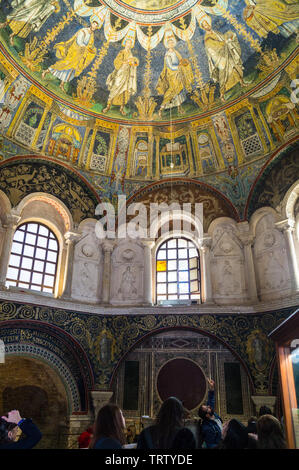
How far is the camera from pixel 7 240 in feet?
35.1

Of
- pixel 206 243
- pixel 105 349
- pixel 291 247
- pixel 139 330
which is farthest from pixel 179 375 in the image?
pixel 291 247

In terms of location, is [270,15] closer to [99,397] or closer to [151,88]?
[151,88]

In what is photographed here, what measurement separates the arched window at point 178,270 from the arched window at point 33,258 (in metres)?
3.55

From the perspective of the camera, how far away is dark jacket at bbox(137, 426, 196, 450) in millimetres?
2867

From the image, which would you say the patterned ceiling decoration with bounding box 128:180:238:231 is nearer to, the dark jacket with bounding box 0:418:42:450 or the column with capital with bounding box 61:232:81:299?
the column with capital with bounding box 61:232:81:299

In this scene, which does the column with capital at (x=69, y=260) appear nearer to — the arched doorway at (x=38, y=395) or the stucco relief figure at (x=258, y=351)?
the arched doorway at (x=38, y=395)

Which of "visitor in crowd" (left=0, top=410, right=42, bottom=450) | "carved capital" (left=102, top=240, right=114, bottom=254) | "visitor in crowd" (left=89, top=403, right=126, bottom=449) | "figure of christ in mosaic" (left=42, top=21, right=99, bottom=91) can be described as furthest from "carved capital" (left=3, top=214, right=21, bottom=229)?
"visitor in crowd" (left=89, top=403, right=126, bottom=449)

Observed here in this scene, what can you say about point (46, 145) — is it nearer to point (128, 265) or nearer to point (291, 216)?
point (128, 265)

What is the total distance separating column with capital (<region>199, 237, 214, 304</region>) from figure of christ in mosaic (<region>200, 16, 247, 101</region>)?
16.1 ft

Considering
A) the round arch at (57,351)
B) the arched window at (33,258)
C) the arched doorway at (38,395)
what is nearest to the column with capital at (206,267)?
the round arch at (57,351)

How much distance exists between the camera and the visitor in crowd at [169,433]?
2.88 meters

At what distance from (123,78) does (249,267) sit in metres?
7.64

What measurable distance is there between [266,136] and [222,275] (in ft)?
15.6

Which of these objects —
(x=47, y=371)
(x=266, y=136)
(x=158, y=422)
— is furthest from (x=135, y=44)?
(x=158, y=422)
